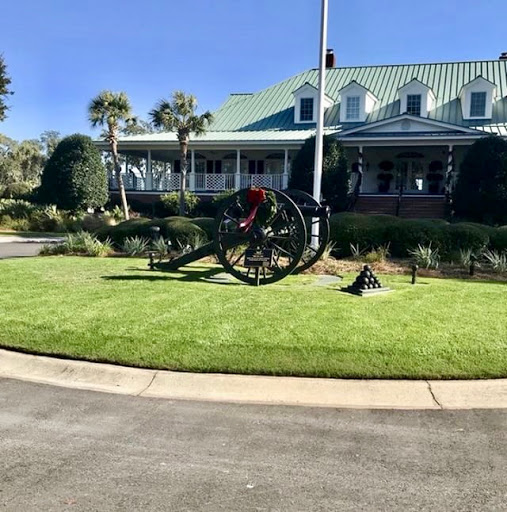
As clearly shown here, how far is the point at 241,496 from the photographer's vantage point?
3236mm

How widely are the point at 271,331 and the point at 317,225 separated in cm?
822

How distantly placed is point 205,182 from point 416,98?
1263 centimetres

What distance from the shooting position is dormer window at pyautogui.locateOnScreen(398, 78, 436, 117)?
2914 centimetres

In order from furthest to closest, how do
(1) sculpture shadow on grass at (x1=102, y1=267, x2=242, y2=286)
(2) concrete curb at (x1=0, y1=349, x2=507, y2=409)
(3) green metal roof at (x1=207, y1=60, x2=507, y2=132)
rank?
1. (3) green metal roof at (x1=207, y1=60, x2=507, y2=132)
2. (1) sculpture shadow on grass at (x1=102, y1=267, x2=242, y2=286)
3. (2) concrete curb at (x1=0, y1=349, x2=507, y2=409)

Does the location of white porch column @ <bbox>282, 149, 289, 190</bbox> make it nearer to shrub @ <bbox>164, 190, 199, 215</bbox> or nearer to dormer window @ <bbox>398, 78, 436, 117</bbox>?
shrub @ <bbox>164, 190, 199, 215</bbox>

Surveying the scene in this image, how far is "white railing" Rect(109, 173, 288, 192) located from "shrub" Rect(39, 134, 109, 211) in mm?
2930

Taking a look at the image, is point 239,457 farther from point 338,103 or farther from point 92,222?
point 338,103

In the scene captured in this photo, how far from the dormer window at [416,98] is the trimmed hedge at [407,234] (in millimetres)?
16993

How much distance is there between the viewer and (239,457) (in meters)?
3.77

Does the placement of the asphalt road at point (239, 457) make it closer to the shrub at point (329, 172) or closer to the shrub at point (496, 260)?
the shrub at point (496, 260)

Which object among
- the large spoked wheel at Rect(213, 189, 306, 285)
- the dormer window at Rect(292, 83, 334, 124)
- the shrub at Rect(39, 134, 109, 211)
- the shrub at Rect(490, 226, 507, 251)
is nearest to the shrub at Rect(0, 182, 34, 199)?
the shrub at Rect(39, 134, 109, 211)

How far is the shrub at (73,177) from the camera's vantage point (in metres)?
29.0

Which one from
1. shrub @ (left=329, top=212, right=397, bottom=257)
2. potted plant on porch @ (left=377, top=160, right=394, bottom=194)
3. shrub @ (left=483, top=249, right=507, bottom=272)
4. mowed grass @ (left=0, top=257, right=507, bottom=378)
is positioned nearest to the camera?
mowed grass @ (left=0, top=257, right=507, bottom=378)

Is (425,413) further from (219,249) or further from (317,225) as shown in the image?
(317,225)
